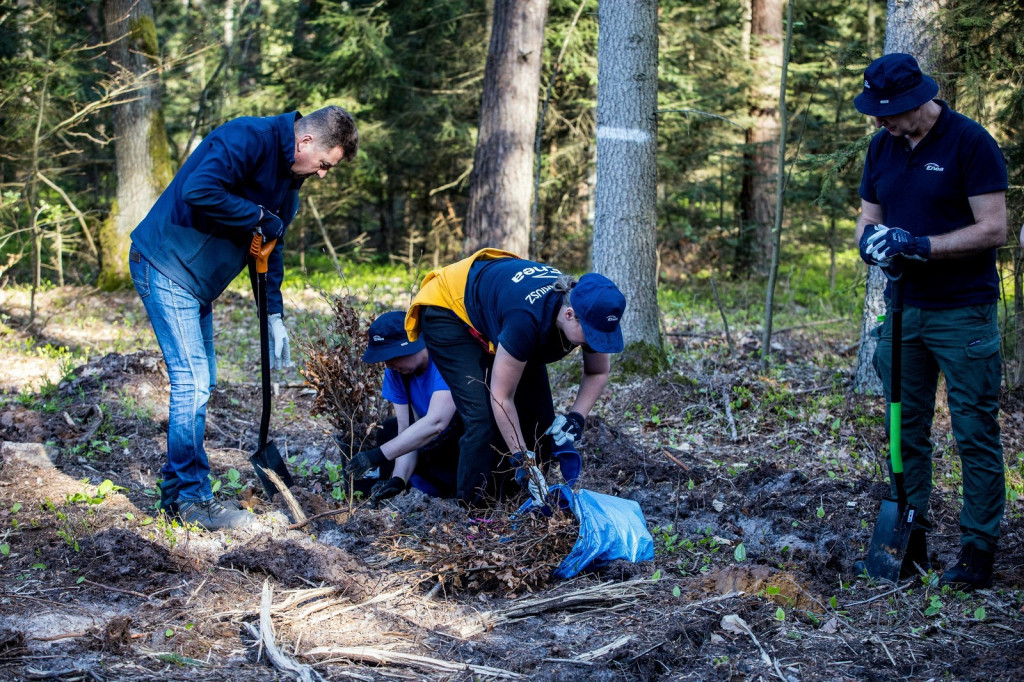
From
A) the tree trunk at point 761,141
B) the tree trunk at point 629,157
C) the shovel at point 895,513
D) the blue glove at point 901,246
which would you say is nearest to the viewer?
the blue glove at point 901,246

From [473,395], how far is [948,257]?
2.10 metres

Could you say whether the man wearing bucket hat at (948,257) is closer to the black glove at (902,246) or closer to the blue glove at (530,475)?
the black glove at (902,246)

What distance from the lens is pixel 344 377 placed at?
16.0 feet

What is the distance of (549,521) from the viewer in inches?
140

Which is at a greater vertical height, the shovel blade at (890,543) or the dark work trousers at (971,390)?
the dark work trousers at (971,390)

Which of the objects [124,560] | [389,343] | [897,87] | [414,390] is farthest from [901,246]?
[124,560]

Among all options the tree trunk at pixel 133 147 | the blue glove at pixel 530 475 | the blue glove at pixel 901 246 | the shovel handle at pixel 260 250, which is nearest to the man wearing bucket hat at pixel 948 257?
the blue glove at pixel 901 246

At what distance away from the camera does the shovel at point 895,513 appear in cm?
337

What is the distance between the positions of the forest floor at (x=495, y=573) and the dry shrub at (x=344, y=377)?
0.34 meters

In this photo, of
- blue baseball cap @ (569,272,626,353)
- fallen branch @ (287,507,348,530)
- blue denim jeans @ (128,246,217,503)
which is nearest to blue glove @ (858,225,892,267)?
blue baseball cap @ (569,272,626,353)

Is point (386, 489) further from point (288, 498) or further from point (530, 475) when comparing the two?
point (530, 475)

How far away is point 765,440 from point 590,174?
27.1 feet

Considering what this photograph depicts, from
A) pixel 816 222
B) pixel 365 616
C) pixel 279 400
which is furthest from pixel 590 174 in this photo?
pixel 365 616

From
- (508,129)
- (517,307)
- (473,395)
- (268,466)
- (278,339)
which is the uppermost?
(508,129)
